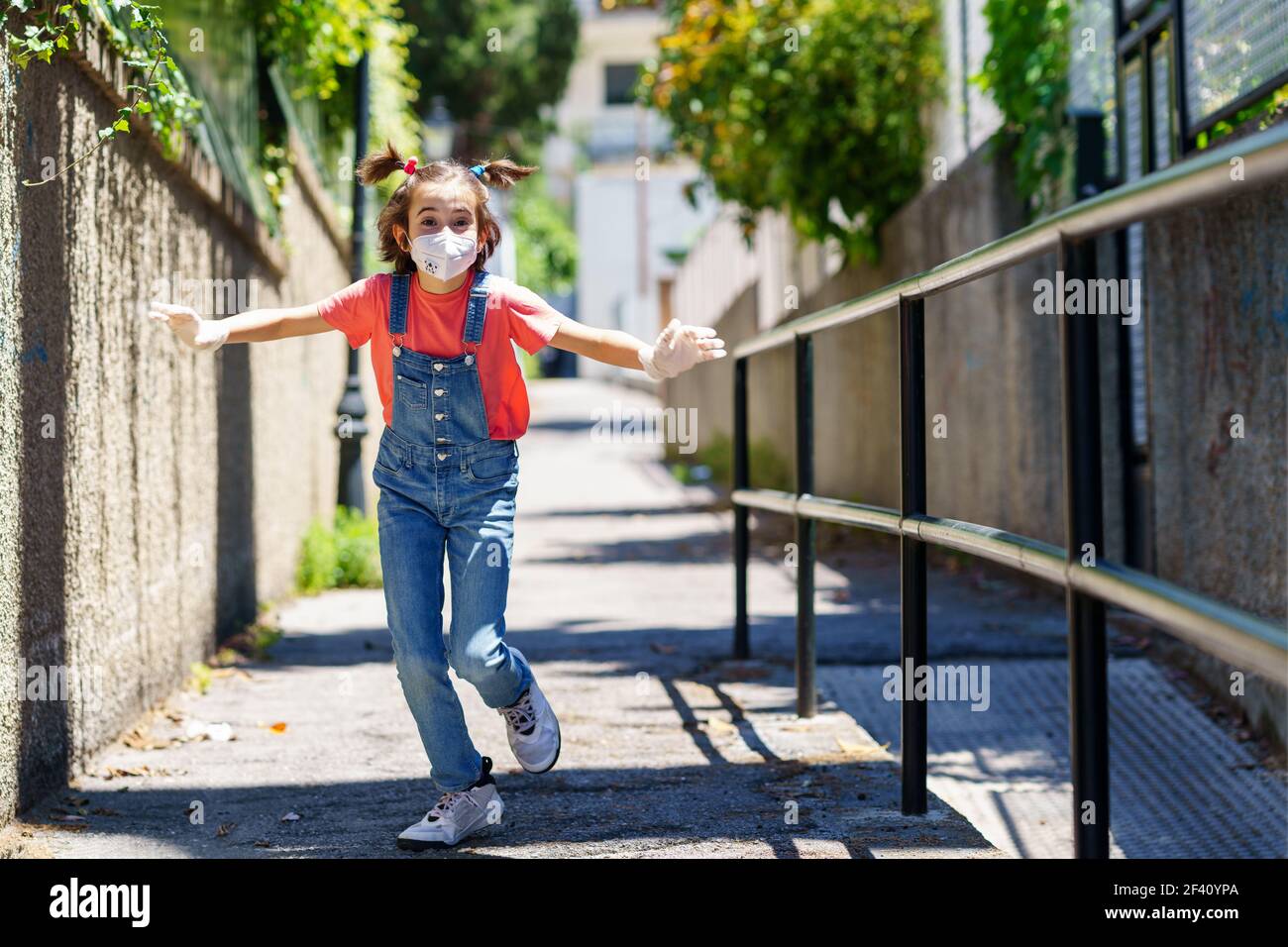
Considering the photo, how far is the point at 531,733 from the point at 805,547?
1.34 meters

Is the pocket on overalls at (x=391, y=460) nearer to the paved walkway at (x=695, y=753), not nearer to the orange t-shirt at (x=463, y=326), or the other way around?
the orange t-shirt at (x=463, y=326)

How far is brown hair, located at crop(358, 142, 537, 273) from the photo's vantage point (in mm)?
3373

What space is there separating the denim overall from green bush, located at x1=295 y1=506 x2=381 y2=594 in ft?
16.5

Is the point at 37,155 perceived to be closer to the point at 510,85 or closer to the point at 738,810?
the point at 738,810

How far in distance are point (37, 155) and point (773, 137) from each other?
7.67m

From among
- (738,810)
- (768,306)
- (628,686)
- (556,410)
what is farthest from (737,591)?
(556,410)

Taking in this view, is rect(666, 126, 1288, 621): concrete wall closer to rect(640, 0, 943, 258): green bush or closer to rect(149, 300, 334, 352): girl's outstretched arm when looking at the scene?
rect(640, 0, 943, 258): green bush

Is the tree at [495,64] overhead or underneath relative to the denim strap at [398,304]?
overhead

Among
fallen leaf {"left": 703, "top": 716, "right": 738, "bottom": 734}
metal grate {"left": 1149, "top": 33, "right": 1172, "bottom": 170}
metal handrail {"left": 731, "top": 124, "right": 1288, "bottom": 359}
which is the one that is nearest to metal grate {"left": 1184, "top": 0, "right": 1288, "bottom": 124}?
metal grate {"left": 1149, "top": 33, "right": 1172, "bottom": 170}

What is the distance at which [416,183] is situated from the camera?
335 centimetres

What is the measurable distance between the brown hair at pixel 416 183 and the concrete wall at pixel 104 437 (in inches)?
33.0

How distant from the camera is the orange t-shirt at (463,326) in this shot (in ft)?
11.2

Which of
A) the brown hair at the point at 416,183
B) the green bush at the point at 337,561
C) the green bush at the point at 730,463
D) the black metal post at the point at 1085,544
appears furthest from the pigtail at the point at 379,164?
the green bush at the point at 730,463
